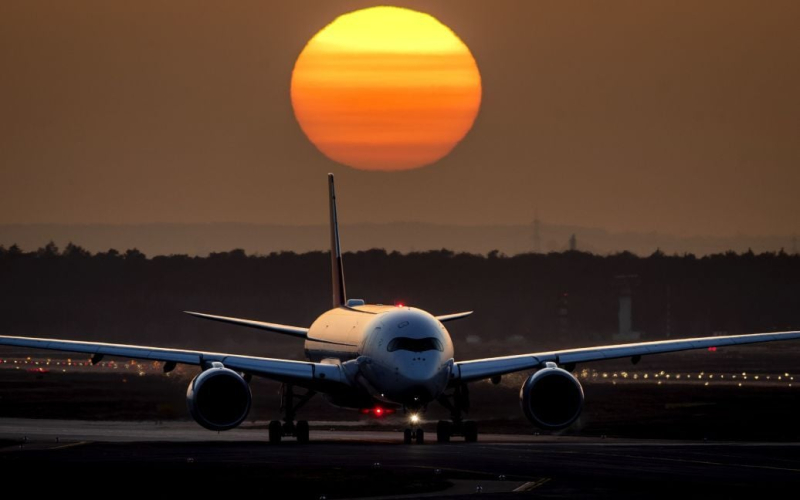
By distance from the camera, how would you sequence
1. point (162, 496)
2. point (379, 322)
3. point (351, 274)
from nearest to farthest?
point (162, 496) < point (379, 322) < point (351, 274)

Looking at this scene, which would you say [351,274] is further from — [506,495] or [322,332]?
[506,495]

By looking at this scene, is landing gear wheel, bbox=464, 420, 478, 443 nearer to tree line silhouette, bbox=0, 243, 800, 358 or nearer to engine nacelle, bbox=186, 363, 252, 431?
engine nacelle, bbox=186, 363, 252, 431

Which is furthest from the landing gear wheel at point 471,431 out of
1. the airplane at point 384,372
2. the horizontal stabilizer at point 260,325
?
the horizontal stabilizer at point 260,325

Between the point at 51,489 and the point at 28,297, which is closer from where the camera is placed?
the point at 51,489

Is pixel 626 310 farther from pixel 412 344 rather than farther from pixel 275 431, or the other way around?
pixel 412 344

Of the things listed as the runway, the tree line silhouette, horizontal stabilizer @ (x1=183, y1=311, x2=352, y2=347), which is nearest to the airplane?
the runway

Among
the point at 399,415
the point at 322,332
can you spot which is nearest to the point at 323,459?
the point at 322,332

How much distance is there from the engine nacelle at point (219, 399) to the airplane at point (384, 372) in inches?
1.1

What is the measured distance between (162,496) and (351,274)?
127 metres

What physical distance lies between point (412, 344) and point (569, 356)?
696 centimetres

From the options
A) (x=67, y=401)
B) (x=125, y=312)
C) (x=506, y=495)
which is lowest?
(x=506, y=495)

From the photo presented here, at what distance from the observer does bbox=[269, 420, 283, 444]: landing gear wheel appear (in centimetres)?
4650

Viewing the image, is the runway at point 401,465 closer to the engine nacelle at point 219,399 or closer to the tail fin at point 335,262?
the engine nacelle at point 219,399

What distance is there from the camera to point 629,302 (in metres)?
168
